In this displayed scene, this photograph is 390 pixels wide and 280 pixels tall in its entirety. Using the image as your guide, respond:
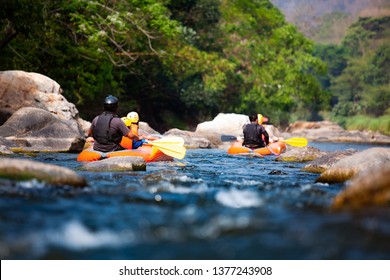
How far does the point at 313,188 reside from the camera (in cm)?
773

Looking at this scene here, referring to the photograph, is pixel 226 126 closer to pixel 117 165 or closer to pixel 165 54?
pixel 165 54

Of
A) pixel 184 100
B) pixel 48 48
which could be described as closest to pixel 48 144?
pixel 48 48

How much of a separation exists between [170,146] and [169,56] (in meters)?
12.8

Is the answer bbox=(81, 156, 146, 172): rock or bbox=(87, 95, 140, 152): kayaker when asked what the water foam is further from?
bbox=(87, 95, 140, 152): kayaker

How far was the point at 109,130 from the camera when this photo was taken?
11258 millimetres

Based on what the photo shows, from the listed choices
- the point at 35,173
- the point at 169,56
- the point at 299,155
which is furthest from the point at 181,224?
the point at 169,56

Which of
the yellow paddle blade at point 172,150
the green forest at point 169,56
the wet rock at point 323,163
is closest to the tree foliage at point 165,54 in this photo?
the green forest at point 169,56

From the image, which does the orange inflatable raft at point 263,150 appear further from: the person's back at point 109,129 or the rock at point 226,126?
the rock at point 226,126

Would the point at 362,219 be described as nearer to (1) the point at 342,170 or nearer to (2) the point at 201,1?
(1) the point at 342,170

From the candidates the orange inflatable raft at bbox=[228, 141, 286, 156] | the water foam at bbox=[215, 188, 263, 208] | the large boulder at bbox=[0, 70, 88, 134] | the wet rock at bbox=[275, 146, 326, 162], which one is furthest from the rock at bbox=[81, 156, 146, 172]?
the large boulder at bbox=[0, 70, 88, 134]

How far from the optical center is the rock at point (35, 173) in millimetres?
6859

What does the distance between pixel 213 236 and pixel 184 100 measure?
27126 mm

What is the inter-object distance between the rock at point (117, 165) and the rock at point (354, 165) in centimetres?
309

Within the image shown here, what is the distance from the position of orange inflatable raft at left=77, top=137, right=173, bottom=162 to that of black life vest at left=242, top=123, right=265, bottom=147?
3.18 m
